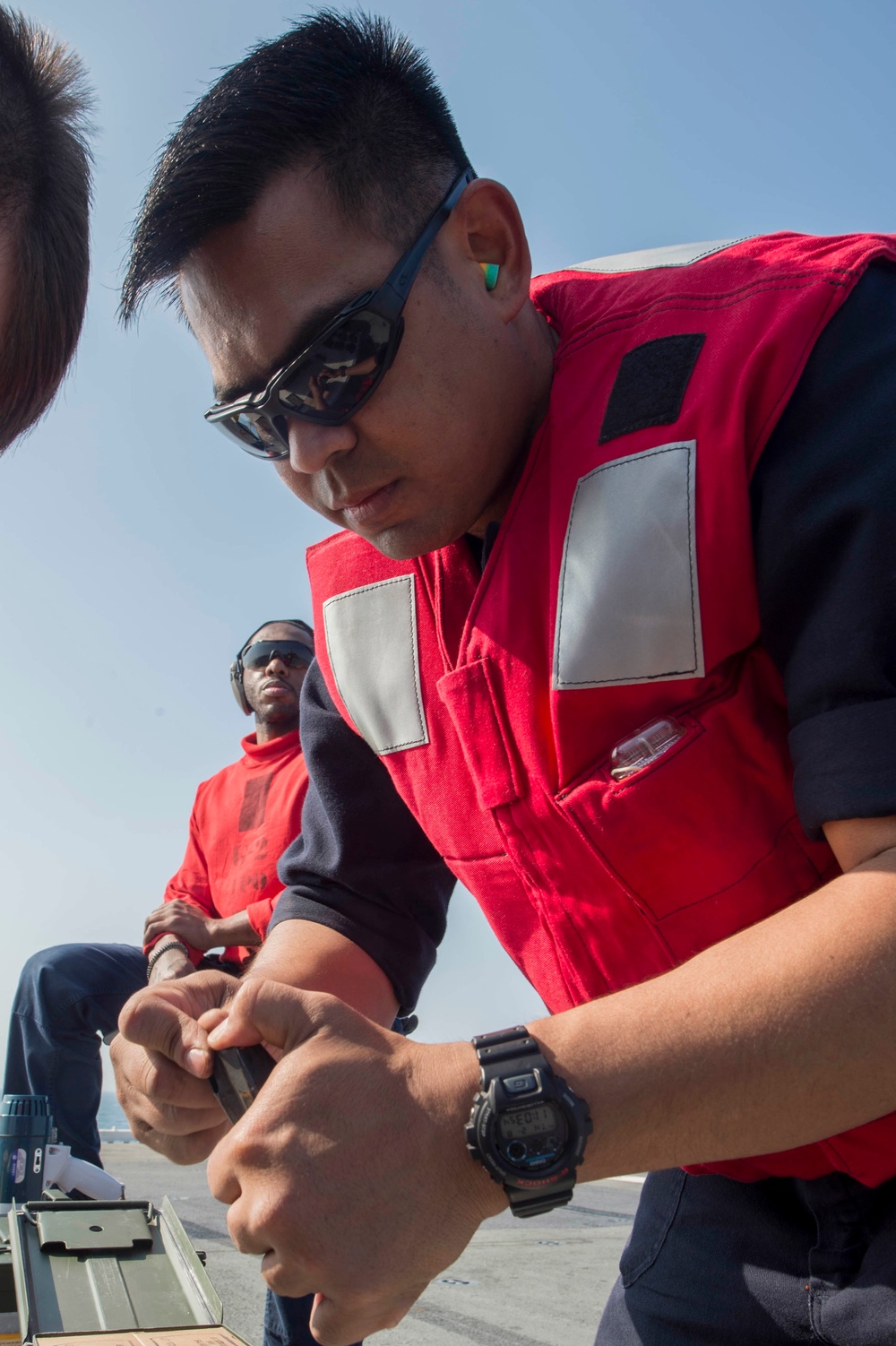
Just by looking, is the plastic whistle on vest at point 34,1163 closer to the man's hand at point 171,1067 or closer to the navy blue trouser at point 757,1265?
the man's hand at point 171,1067

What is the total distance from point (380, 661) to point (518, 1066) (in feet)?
2.81

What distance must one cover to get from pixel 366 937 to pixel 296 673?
2.86 m

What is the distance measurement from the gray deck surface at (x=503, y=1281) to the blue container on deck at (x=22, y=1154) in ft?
2.08

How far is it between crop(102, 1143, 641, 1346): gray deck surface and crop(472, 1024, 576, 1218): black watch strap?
152 centimetres

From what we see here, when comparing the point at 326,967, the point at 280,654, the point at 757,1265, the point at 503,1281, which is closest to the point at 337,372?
the point at 326,967

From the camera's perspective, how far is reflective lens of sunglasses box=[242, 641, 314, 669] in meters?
4.59

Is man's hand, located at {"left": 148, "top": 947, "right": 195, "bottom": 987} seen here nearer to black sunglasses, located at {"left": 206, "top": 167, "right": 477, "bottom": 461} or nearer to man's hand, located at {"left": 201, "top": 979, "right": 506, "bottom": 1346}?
black sunglasses, located at {"left": 206, "top": 167, "right": 477, "bottom": 461}

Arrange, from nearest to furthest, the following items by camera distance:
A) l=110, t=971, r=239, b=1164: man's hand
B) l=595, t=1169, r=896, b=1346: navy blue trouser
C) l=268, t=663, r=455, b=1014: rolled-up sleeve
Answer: l=595, t=1169, r=896, b=1346: navy blue trouser → l=110, t=971, r=239, b=1164: man's hand → l=268, t=663, r=455, b=1014: rolled-up sleeve

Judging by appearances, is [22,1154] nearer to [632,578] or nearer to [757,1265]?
[757,1265]

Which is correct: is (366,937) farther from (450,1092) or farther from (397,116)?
(397,116)

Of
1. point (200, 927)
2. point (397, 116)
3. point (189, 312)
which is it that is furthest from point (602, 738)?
point (200, 927)

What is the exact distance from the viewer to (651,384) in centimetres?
132

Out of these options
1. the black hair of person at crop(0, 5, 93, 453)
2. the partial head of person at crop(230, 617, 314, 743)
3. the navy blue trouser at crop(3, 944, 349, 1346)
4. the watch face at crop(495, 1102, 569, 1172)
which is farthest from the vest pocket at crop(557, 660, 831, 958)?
the partial head of person at crop(230, 617, 314, 743)

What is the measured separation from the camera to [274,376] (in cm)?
153
